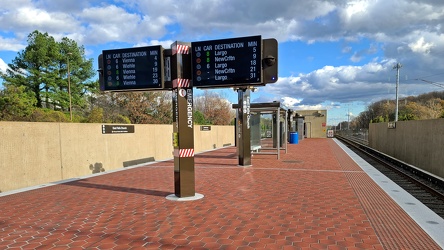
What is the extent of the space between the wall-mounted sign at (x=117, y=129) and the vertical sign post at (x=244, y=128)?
479cm

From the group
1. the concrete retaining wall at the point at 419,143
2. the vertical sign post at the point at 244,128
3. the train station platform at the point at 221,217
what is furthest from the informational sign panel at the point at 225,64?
the concrete retaining wall at the point at 419,143

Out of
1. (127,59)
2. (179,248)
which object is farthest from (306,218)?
(127,59)

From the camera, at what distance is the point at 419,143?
13.0 m

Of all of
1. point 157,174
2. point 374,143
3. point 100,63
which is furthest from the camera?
point 374,143

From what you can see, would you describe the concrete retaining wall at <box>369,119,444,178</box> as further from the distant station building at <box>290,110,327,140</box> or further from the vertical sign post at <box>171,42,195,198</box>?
the distant station building at <box>290,110,327,140</box>

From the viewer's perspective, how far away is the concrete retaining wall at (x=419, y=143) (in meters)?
10.8

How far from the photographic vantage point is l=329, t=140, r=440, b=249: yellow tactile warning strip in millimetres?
3977

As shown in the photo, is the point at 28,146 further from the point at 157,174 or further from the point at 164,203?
the point at 164,203

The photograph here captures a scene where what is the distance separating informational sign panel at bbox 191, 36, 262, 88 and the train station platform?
108 inches

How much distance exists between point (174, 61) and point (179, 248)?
422 centimetres

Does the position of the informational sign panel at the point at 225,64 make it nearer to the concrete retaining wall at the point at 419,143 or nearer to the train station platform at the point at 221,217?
the train station platform at the point at 221,217

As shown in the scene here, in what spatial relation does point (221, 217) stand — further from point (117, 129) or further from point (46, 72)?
point (46, 72)

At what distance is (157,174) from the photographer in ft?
32.4

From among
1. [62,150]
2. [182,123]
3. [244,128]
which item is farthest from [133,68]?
[244,128]
